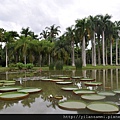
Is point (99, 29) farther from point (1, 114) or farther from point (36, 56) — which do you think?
point (1, 114)

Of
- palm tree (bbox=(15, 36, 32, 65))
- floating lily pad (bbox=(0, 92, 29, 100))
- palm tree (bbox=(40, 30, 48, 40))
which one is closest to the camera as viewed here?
floating lily pad (bbox=(0, 92, 29, 100))

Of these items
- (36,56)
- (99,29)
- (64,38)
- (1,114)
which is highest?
(99,29)

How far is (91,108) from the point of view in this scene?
3.79m

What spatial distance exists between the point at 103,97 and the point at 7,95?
3297 mm

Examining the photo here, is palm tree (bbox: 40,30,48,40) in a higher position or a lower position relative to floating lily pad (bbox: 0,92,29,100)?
higher

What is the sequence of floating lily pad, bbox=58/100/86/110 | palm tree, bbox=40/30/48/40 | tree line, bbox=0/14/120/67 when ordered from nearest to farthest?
floating lily pad, bbox=58/100/86/110 < tree line, bbox=0/14/120/67 < palm tree, bbox=40/30/48/40

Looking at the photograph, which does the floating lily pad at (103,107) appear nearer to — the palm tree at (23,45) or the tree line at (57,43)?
the tree line at (57,43)

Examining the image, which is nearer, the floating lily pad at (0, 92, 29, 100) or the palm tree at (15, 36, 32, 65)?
the floating lily pad at (0, 92, 29, 100)

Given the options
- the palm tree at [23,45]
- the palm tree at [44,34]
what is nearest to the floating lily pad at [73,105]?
the palm tree at [23,45]

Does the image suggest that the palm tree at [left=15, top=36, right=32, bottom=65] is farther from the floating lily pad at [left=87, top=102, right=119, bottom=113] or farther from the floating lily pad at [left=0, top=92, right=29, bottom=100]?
the floating lily pad at [left=87, top=102, right=119, bottom=113]

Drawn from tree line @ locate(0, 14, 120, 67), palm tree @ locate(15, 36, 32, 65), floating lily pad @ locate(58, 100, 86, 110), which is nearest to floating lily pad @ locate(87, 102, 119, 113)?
floating lily pad @ locate(58, 100, 86, 110)

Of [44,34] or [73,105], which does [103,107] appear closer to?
[73,105]

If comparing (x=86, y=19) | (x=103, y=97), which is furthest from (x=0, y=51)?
(x=103, y=97)

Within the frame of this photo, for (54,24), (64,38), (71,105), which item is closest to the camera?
(71,105)
